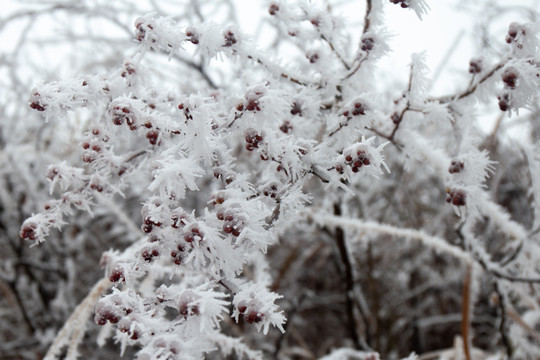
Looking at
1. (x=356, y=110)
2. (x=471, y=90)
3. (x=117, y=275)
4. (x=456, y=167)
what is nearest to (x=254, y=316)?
(x=117, y=275)

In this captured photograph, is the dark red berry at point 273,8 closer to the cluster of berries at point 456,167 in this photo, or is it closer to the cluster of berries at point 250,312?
the cluster of berries at point 456,167

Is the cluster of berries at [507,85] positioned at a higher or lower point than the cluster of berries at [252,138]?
higher

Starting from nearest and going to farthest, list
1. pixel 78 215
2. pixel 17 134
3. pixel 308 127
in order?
1. pixel 308 127
2. pixel 78 215
3. pixel 17 134

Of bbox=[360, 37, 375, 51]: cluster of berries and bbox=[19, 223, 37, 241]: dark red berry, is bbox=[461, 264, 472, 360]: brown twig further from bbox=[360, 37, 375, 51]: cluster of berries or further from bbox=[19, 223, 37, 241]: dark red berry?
bbox=[19, 223, 37, 241]: dark red berry

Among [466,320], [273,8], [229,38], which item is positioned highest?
[273,8]

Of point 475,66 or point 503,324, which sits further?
point 503,324

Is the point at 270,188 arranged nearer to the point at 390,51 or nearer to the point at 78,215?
the point at 390,51

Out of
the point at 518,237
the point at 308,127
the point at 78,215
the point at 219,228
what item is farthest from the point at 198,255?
the point at 78,215

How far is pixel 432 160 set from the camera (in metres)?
0.92

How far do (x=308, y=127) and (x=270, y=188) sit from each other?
0.98 ft

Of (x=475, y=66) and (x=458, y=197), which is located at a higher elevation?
(x=475, y=66)

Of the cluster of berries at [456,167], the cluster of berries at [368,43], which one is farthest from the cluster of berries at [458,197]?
the cluster of berries at [368,43]

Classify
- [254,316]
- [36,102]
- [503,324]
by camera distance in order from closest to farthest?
[254,316]
[36,102]
[503,324]

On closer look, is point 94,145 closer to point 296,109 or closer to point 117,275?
point 117,275
